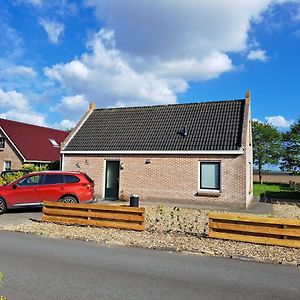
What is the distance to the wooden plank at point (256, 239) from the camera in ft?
30.5

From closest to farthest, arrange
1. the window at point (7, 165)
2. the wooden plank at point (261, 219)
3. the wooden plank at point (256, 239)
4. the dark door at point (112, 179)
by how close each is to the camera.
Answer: the wooden plank at point (256, 239)
the wooden plank at point (261, 219)
the dark door at point (112, 179)
the window at point (7, 165)

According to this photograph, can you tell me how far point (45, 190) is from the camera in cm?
1513

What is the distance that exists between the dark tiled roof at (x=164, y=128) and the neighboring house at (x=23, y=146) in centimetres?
987

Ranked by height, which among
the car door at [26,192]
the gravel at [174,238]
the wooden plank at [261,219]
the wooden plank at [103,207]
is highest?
the car door at [26,192]

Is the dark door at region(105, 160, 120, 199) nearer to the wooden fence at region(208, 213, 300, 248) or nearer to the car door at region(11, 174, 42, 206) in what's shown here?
the car door at region(11, 174, 42, 206)

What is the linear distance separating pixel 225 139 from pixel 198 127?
2.14m

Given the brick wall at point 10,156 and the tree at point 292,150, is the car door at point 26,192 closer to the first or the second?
the brick wall at point 10,156

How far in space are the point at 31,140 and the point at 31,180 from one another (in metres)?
19.8

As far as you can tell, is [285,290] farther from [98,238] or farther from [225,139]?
[225,139]

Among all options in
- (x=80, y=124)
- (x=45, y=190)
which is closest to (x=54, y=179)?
(x=45, y=190)

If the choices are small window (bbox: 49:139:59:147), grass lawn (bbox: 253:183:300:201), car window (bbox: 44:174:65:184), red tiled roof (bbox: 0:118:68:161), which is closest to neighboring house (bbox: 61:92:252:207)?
car window (bbox: 44:174:65:184)

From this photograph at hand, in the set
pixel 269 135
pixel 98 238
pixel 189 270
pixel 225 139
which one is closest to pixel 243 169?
pixel 225 139

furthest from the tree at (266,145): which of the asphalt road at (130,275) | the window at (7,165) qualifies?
the asphalt road at (130,275)

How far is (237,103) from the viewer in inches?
849
